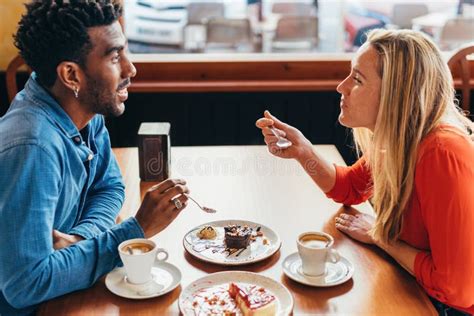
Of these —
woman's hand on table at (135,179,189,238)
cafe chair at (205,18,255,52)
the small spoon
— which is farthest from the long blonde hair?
cafe chair at (205,18,255,52)

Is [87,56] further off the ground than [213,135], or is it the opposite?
[87,56]

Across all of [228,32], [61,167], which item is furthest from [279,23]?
[61,167]

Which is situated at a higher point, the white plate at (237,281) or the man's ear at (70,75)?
the man's ear at (70,75)

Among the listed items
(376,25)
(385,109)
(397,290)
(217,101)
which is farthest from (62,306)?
(376,25)

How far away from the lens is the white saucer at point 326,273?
1361 millimetres

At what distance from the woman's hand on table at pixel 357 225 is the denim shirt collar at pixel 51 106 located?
690mm

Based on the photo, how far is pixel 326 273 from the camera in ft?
4.60

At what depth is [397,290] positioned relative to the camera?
136 centimetres

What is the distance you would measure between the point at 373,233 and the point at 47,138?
77 centimetres

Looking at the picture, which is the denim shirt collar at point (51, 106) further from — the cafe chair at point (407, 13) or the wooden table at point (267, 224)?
the cafe chair at point (407, 13)

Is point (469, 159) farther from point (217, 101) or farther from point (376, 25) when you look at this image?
point (376, 25)

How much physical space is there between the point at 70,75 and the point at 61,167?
22 cm

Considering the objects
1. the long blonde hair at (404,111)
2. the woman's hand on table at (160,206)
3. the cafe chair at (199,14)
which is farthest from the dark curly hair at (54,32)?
the cafe chair at (199,14)

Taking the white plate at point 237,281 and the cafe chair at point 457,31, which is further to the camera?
the cafe chair at point 457,31
